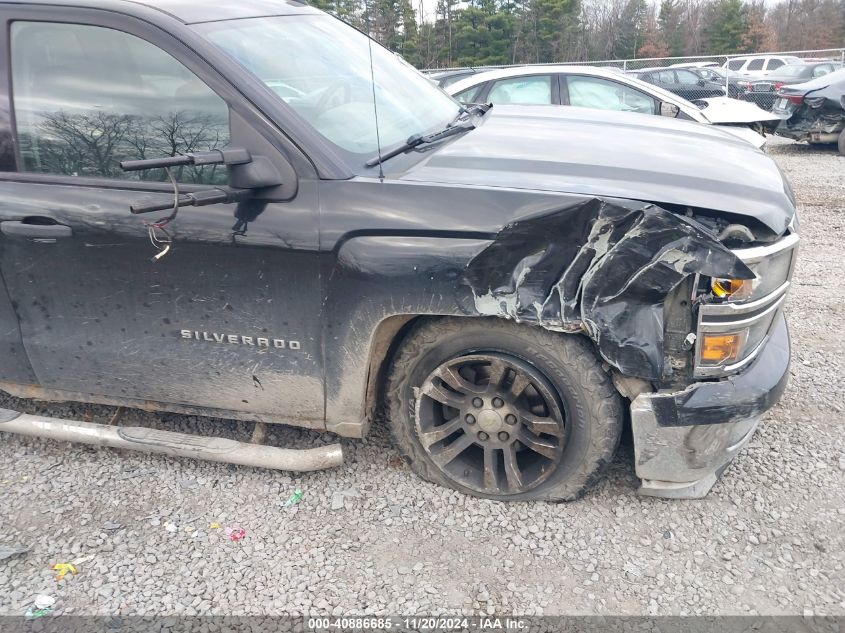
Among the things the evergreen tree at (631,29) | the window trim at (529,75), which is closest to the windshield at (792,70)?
the window trim at (529,75)

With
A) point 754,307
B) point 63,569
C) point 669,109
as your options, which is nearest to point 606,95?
point 669,109

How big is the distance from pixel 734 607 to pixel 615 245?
1.29 meters

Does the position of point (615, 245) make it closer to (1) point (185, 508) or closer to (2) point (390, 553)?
(2) point (390, 553)

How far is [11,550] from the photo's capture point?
101 inches

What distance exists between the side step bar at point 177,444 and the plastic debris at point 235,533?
273 millimetres

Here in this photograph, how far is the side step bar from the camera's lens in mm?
2760

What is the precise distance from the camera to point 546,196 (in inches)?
88.6

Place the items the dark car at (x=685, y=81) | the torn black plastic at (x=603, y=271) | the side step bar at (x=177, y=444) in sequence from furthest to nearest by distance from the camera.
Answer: the dark car at (x=685, y=81) → the side step bar at (x=177, y=444) → the torn black plastic at (x=603, y=271)

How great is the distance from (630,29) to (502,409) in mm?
48308

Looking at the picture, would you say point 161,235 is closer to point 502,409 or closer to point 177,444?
point 177,444

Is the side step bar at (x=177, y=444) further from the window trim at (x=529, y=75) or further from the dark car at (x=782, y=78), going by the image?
the dark car at (x=782, y=78)

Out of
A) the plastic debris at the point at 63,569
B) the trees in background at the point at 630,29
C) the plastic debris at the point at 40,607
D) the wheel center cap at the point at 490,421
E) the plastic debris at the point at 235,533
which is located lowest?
the plastic debris at the point at 40,607

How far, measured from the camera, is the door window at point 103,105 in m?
2.48

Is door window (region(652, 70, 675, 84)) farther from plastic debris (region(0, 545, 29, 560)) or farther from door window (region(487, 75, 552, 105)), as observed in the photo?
plastic debris (region(0, 545, 29, 560))
